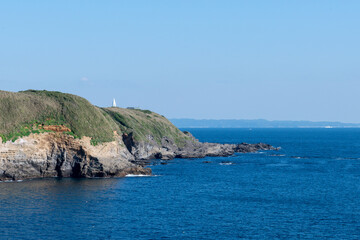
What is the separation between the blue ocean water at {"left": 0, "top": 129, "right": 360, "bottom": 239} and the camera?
170ft

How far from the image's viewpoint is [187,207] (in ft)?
211

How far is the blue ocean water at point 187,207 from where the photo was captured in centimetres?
5175

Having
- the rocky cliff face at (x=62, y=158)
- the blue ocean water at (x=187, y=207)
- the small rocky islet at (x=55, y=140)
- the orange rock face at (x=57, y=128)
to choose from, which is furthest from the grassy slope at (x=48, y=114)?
the blue ocean water at (x=187, y=207)

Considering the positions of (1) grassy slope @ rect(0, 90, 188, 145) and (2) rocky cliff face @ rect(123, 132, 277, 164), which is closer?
(1) grassy slope @ rect(0, 90, 188, 145)

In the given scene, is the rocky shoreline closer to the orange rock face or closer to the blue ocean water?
the orange rock face

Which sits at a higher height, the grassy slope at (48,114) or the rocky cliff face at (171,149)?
the grassy slope at (48,114)

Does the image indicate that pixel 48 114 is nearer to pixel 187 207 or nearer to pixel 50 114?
pixel 50 114

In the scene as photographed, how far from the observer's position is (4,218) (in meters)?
55.8

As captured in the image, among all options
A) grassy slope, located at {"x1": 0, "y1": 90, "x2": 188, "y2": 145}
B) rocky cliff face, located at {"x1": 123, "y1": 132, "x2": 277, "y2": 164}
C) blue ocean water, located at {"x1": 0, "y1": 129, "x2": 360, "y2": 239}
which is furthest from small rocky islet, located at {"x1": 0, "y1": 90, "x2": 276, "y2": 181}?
rocky cliff face, located at {"x1": 123, "y1": 132, "x2": 277, "y2": 164}

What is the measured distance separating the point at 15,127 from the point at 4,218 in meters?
34.3

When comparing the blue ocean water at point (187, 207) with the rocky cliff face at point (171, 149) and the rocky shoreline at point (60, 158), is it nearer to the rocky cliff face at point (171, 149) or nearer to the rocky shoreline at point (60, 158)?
the rocky shoreline at point (60, 158)

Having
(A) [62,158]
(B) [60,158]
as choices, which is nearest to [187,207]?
(A) [62,158]

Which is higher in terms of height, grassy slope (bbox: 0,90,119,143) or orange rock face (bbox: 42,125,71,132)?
grassy slope (bbox: 0,90,119,143)

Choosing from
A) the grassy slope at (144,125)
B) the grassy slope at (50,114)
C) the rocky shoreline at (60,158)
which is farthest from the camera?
the grassy slope at (144,125)
